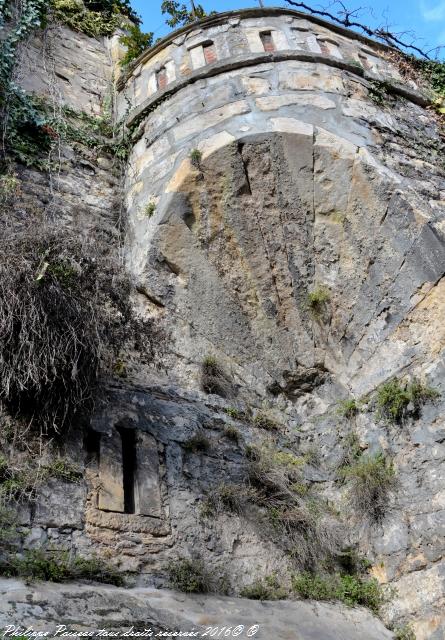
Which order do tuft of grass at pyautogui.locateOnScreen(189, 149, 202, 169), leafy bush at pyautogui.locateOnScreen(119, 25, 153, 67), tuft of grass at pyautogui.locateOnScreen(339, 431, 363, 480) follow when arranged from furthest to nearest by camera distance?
1. leafy bush at pyautogui.locateOnScreen(119, 25, 153, 67)
2. tuft of grass at pyautogui.locateOnScreen(189, 149, 202, 169)
3. tuft of grass at pyautogui.locateOnScreen(339, 431, 363, 480)

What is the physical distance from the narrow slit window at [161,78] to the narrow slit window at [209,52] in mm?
474

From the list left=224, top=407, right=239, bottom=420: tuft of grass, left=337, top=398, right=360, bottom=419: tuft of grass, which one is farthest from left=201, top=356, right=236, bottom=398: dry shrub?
left=337, top=398, right=360, bottom=419: tuft of grass

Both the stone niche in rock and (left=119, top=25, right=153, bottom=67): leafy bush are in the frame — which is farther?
(left=119, top=25, right=153, bottom=67): leafy bush

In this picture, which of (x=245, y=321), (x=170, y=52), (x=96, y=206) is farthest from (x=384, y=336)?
(x=170, y=52)

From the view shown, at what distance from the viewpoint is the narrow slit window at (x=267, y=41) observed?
21.4ft

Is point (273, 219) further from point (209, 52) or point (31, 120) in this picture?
point (31, 120)

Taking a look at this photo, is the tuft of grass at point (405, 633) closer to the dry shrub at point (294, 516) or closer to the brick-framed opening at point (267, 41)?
the dry shrub at point (294, 516)

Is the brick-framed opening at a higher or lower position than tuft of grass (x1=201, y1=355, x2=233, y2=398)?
higher

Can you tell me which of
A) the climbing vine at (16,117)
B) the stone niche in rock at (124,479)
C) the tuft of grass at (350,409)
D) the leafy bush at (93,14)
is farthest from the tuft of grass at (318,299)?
the leafy bush at (93,14)

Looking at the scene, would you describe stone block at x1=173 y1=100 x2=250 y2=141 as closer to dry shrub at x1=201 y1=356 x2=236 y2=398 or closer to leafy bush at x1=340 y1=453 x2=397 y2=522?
dry shrub at x1=201 y1=356 x2=236 y2=398

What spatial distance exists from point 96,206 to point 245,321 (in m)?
2.01

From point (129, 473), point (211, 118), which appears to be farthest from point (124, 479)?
point (211, 118)

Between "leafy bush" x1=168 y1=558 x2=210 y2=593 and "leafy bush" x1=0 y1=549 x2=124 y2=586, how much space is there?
32 centimetres

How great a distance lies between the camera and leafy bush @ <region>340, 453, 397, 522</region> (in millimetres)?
4625
